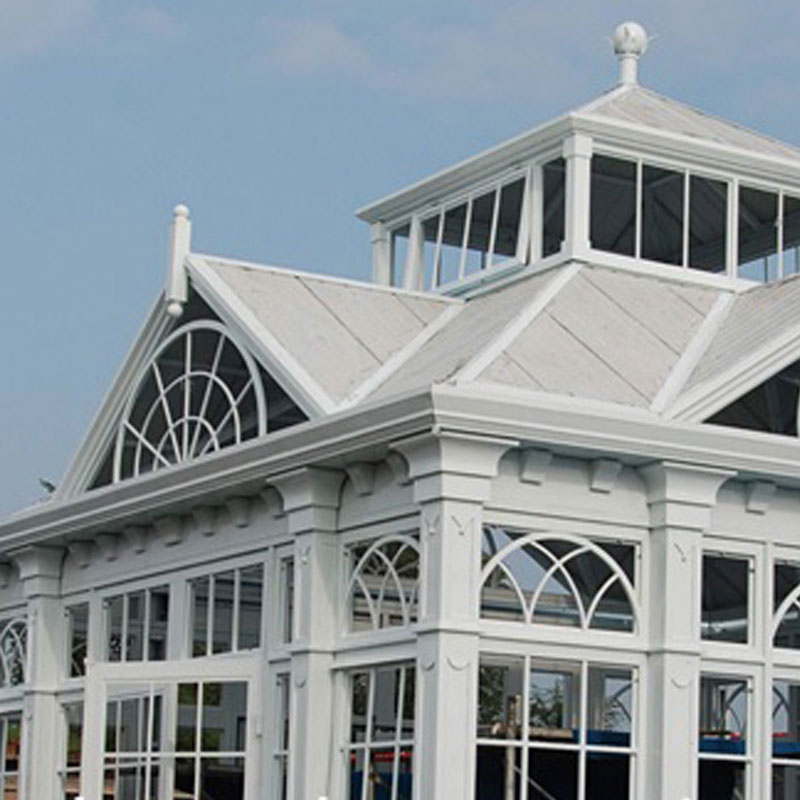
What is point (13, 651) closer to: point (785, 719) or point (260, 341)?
point (260, 341)

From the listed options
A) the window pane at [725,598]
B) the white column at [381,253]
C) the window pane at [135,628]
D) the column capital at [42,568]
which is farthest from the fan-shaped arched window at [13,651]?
the window pane at [725,598]

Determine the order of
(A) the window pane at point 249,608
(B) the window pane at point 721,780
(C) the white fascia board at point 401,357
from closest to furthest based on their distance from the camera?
(B) the window pane at point 721,780 < (C) the white fascia board at point 401,357 < (A) the window pane at point 249,608

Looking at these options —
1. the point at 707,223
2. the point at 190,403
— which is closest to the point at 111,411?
the point at 190,403

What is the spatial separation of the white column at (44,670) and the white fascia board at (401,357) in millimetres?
4967

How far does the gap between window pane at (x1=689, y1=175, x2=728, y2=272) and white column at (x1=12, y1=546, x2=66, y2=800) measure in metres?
7.26

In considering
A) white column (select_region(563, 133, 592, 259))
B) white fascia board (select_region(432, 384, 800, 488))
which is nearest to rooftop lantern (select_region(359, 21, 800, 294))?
white column (select_region(563, 133, 592, 259))

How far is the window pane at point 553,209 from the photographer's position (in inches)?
939

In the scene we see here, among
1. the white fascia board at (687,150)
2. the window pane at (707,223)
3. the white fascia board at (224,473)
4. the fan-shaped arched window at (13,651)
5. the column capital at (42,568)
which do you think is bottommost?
the fan-shaped arched window at (13,651)

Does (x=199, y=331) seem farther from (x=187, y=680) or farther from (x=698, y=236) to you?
(x=698, y=236)

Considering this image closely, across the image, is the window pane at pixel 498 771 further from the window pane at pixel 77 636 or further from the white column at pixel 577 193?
the window pane at pixel 77 636

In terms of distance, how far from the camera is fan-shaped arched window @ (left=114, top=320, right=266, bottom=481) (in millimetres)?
22016

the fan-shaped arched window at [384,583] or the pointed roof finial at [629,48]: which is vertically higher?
the pointed roof finial at [629,48]

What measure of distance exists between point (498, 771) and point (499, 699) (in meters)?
0.56

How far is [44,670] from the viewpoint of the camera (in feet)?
82.2
